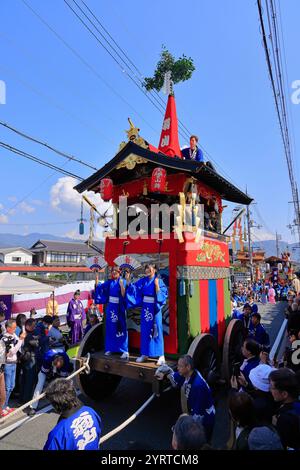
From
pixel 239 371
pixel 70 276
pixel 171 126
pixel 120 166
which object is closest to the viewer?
pixel 239 371

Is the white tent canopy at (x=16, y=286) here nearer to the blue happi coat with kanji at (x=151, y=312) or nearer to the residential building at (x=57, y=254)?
the blue happi coat with kanji at (x=151, y=312)

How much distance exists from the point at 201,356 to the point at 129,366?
42.2 inches

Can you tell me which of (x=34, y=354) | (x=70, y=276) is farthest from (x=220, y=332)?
(x=70, y=276)

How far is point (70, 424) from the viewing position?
2248 millimetres

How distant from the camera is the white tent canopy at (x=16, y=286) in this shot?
9445 millimetres

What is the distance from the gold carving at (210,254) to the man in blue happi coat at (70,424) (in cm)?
316

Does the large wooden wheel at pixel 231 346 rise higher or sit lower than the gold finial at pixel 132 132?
lower

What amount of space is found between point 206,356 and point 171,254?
1642mm

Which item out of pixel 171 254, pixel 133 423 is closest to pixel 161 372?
pixel 133 423

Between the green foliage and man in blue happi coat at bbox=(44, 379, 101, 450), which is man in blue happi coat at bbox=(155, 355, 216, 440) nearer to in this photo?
man in blue happi coat at bbox=(44, 379, 101, 450)

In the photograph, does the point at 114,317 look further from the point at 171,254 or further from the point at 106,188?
the point at 106,188

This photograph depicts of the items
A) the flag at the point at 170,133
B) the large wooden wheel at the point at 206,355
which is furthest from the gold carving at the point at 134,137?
the large wooden wheel at the point at 206,355
